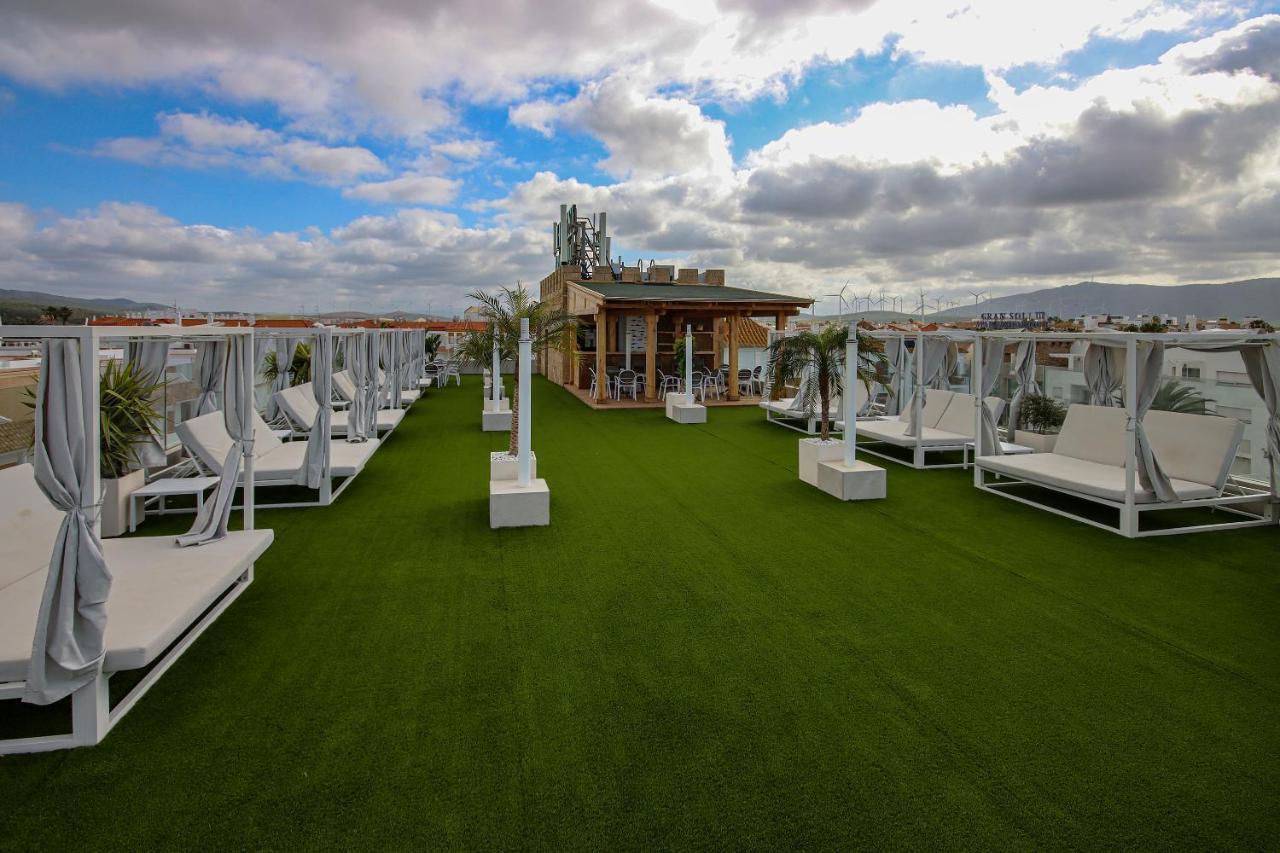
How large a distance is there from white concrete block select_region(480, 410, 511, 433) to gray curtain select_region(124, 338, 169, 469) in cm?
612

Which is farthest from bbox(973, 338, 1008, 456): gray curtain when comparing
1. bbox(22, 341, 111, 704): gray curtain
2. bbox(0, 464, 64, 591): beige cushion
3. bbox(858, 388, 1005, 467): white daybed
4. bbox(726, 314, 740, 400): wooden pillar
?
bbox(726, 314, 740, 400): wooden pillar

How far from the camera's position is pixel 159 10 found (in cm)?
762

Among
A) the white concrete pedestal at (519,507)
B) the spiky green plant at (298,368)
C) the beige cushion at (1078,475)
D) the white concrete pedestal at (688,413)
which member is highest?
the spiky green plant at (298,368)

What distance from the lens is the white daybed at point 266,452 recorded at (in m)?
6.32

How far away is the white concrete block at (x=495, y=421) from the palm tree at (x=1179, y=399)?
9.97 metres

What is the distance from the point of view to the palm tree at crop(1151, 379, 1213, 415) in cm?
873

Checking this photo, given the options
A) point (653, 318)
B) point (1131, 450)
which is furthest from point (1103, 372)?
point (653, 318)

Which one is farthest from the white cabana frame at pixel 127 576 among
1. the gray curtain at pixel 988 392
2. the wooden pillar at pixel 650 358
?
the wooden pillar at pixel 650 358

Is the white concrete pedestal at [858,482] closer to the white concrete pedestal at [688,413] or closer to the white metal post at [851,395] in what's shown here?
the white metal post at [851,395]

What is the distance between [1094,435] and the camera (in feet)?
25.4

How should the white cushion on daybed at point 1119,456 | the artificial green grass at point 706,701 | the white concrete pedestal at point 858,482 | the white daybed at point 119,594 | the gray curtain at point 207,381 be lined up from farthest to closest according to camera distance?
1. the gray curtain at point 207,381
2. the white concrete pedestal at point 858,482
3. the white cushion on daybed at point 1119,456
4. the white daybed at point 119,594
5. the artificial green grass at point 706,701

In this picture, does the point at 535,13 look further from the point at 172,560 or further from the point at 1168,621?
the point at 1168,621

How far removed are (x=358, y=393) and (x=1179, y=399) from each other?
35.2ft

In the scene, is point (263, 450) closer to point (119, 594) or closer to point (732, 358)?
point (119, 594)
